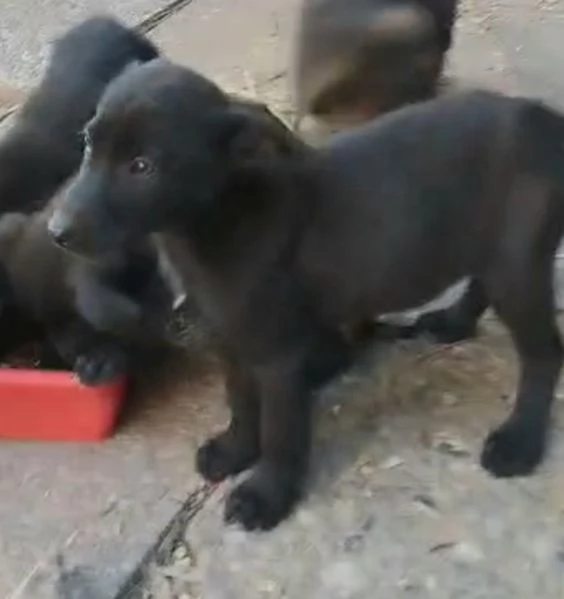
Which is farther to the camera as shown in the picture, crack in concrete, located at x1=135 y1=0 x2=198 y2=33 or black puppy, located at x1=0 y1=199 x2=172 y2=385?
crack in concrete, located at x1=135 y1=0 x2=198 y2=33

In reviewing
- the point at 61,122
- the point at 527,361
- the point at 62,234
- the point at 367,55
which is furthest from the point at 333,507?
the point at 367,55

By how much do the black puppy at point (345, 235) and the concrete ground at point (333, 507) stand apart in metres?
0.06

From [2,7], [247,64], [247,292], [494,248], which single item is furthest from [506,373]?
[2,7]

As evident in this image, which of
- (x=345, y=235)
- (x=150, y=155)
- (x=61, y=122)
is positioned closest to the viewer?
(x=150, y=155)

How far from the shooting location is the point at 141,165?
2023 millimetres

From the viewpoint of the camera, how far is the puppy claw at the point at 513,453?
2.39m

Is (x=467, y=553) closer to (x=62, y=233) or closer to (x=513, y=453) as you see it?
(x=513, y=453)

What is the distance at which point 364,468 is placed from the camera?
244 cm

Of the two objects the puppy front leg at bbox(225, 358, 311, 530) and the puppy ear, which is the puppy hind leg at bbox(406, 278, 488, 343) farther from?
the puppy ear

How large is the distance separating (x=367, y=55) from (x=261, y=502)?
1.14 m

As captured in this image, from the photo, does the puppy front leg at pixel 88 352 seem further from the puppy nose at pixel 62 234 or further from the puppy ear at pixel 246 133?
the puppy ear at pixel 246 133

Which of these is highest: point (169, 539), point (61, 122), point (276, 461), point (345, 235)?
point (345, 235)

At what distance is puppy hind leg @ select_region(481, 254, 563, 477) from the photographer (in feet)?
7.54

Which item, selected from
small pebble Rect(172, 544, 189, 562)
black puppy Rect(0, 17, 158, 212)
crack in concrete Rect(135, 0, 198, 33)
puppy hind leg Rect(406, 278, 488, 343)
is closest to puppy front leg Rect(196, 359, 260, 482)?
small pebble Rect(172, 544, 189, 562)
